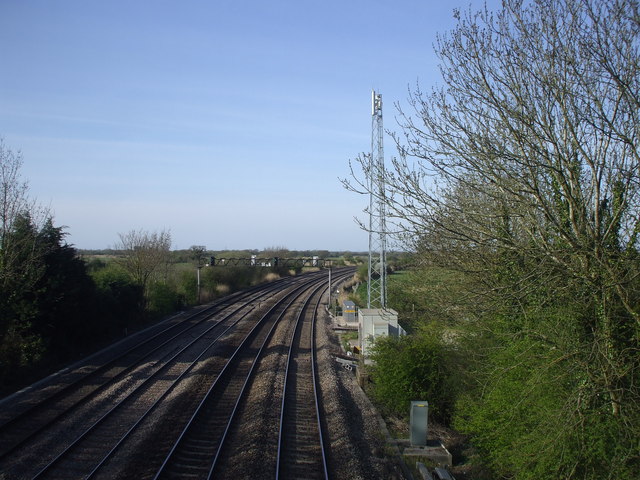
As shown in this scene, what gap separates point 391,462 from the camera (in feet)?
30.9

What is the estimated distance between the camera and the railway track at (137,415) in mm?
8820

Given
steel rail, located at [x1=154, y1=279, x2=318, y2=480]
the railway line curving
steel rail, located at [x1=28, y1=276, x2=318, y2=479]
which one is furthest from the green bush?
steel rail, located at [x1=28, y1=276, x2=318, y2=479]

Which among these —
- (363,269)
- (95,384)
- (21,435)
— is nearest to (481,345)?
(21,435)

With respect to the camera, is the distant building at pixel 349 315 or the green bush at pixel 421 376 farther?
the distant building at pixel 349 315

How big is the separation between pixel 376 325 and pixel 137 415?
8438 millimetres

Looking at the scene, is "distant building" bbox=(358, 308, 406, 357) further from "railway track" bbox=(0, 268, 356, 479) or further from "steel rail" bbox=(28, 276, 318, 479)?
"steel rail" bbox=(28, 276, 318, 479)

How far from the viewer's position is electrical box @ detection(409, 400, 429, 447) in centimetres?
1005

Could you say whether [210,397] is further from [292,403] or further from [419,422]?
[419,422]

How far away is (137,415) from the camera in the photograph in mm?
11445

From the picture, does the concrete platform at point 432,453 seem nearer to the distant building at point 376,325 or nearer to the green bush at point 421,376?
the green bush at point 421,376

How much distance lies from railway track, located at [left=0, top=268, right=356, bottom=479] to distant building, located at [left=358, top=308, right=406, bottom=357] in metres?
4.11

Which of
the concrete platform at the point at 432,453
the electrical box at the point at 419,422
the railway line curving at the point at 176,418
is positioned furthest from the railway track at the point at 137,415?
the electrical box at the point at 419,422

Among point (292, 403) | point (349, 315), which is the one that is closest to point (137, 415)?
point (292, 403)

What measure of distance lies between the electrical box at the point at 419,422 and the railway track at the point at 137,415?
401cm
